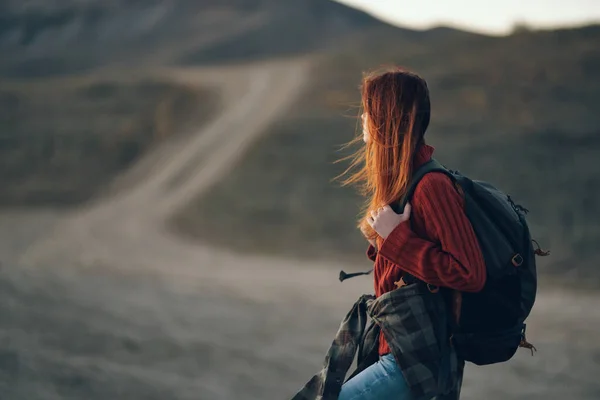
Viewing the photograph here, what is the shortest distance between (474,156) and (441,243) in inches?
658

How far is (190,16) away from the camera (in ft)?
188

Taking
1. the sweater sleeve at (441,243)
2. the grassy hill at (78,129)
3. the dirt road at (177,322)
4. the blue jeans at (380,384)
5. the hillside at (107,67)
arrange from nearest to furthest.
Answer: the sweater sleeve at (441,243)
the blue jeans at (380,384)
the dirt road at (177,322)
the grassy hill at (78,129)
the hillside at (107,67)

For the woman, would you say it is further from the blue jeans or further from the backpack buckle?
the backpack buckle

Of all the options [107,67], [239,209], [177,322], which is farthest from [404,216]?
[107,67]

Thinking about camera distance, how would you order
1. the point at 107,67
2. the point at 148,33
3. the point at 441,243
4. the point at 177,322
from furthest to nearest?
the point at 148,33
the point at 107,67
the point at 177,322
the point at 441,243

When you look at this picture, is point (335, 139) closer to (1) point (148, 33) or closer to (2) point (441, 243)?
(2) point (441, 243)

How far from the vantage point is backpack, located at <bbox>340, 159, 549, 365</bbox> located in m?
2.25

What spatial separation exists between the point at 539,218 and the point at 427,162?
13917mm

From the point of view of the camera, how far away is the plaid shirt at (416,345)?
230 cm

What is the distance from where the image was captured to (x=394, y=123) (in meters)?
2.34

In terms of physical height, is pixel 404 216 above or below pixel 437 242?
above

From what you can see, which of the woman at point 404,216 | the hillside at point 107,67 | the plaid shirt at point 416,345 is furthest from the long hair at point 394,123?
the hillside at point 107,67

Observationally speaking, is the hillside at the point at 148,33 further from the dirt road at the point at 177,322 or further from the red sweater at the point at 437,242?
the red sweater at the point at 437,242

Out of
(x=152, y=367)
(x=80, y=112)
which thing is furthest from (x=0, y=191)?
(x=152, y=367)
